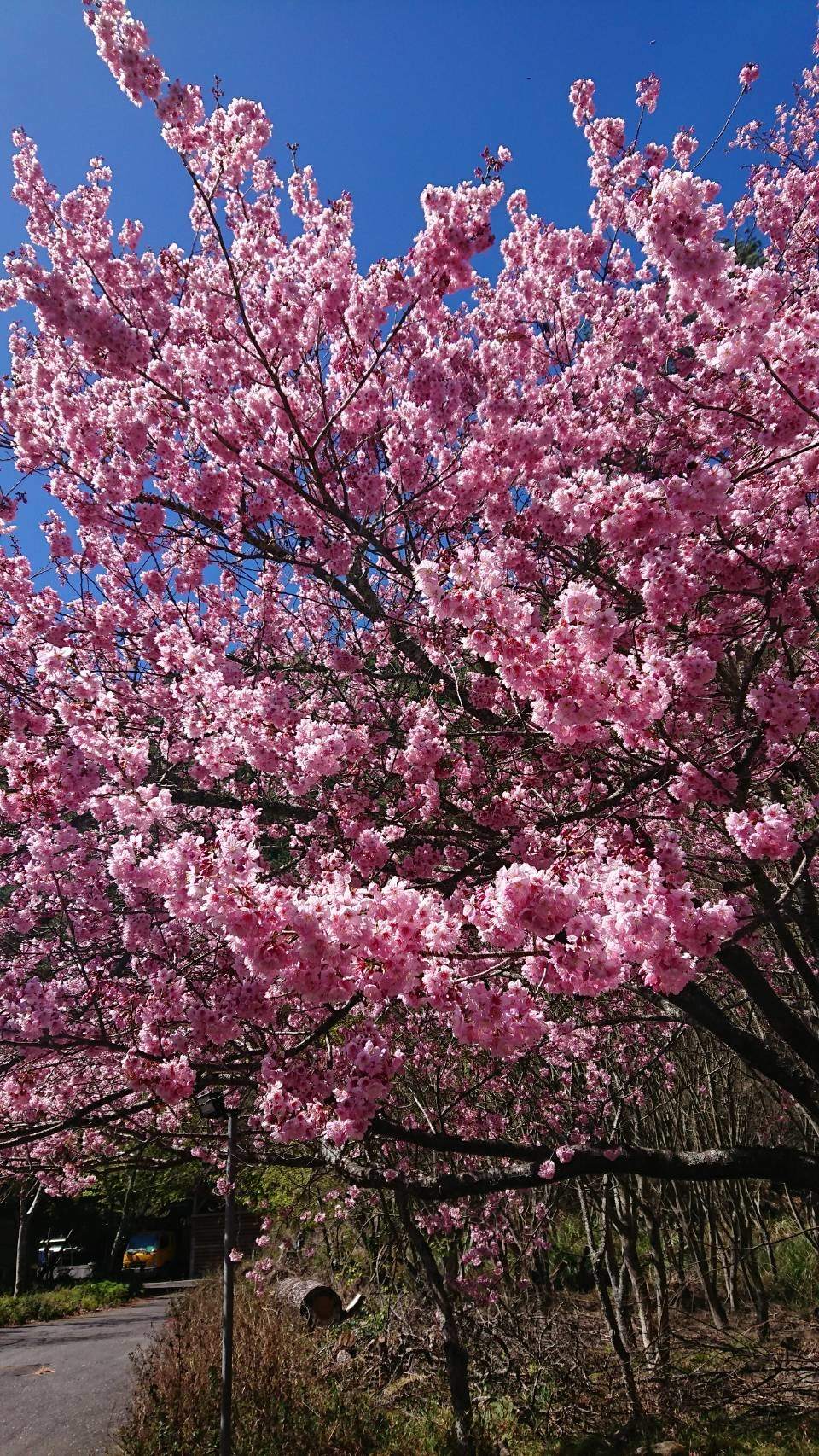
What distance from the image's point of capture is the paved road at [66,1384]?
8.99 metres

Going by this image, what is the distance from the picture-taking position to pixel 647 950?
2.60 meters

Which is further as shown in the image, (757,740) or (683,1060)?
(683,1060)

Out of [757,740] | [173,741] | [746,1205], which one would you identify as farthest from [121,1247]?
[757,740]

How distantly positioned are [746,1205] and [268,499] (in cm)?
1261

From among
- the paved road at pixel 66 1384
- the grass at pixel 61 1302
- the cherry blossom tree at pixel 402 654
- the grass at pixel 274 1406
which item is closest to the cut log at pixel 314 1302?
the grass at pixel 274 1406

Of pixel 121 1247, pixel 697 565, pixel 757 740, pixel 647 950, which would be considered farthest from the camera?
pixel 121 1247

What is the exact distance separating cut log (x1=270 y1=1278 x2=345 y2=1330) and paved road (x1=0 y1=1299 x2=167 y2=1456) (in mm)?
2421

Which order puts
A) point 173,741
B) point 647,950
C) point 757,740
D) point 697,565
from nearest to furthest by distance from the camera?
point 647,950 < point 697,565 < point 757,740 < point 173,741

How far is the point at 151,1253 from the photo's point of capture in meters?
27.7

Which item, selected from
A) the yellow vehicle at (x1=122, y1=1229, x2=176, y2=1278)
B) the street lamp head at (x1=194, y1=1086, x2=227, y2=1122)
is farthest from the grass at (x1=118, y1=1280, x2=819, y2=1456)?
the yellow vehicle at (x1=122, y1=1229, x2=176, y2=1278)

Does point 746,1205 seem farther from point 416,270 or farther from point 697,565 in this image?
point 416,270

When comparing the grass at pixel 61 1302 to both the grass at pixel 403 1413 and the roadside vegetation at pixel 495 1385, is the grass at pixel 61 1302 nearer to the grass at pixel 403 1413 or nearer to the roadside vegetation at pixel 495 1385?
the roadside vegetation at pixel 495 1385

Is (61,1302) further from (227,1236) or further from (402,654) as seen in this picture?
(402,654)

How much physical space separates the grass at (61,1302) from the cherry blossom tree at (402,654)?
17457 millimetres
